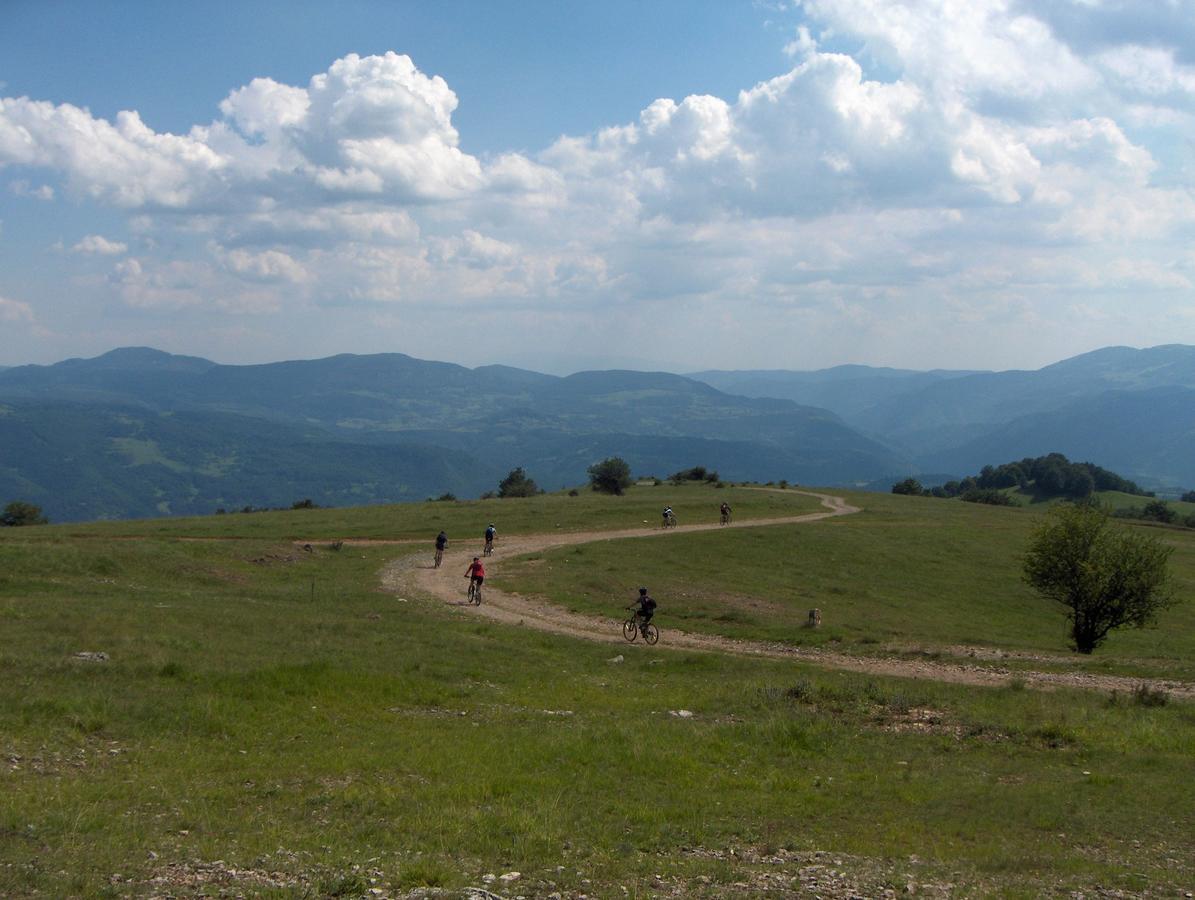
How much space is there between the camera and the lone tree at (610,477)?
97.8 meters

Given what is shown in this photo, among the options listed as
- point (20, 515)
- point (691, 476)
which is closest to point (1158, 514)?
point (691, 476)

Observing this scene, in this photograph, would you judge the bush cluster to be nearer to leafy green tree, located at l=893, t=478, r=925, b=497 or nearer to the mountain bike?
leafy green tree, located at l=893, t=478, r=925, b=497

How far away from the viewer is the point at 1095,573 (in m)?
37.0

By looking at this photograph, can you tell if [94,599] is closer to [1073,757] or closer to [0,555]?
[0,555]

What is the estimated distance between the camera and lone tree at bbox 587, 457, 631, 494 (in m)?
97.8

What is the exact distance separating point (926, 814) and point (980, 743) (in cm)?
490

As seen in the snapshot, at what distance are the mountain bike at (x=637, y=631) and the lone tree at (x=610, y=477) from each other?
65.4 meters

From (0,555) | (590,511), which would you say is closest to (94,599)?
(0,555)

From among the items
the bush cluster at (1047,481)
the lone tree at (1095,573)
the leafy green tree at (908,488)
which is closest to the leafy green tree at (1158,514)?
the leafy green tree at (908,488)

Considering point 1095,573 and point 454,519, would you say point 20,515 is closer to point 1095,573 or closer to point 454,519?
point 454,519

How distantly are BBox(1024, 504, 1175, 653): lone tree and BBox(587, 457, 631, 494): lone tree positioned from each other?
195 ft

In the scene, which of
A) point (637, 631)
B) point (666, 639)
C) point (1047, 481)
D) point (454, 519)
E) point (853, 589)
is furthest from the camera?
point (1047, 481)

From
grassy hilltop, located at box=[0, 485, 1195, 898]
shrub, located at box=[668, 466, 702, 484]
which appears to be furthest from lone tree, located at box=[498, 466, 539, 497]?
grassy hilltop, located at box=[0, 485, 1195, 898]

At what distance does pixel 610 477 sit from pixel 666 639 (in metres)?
66.9
